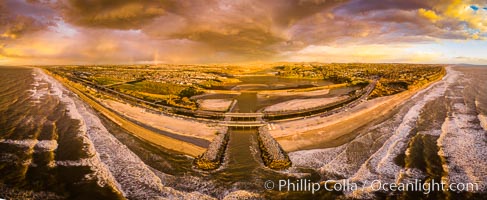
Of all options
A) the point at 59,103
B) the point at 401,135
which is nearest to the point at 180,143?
the point at 401,135

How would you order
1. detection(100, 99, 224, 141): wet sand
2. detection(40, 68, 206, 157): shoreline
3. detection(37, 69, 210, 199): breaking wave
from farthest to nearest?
detection(100, 99, 224, 141): wet sand, detection(40, 68, 206, 157): shoreline, detection(37, 69, 210, 199): breaking wave

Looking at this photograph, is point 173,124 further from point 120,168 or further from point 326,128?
point 326,128

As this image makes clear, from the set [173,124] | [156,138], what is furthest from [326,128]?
[156,138]

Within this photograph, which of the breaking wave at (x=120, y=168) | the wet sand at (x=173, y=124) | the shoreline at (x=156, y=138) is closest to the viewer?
the breaking wave at (x=120, y=168)

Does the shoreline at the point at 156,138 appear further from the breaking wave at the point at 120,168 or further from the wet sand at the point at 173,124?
the breaking wave at the point at 120,168

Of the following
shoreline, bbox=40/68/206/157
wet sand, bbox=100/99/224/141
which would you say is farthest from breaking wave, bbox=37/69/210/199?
wet sand, bbox=100/99/224/141

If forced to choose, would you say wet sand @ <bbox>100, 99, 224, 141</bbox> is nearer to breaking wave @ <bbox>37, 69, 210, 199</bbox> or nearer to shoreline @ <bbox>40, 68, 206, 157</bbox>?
shoreline @ <bbox>40, 68, 206, 157</bbox>

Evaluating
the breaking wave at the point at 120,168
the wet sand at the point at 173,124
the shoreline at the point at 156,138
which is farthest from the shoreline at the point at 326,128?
the breaking wave at the point at 120,168

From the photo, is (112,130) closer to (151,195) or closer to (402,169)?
(151,195)
